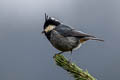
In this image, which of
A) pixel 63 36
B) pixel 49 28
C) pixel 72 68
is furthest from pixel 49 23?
pixel 72 68

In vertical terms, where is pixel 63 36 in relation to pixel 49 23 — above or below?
below

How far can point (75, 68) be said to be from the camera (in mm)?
6199

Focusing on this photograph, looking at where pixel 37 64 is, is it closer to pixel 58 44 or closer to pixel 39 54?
pixel 39 54

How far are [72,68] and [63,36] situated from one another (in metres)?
1.99

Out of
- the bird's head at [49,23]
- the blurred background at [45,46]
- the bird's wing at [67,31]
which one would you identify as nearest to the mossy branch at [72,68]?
the bird's head at [49,23]

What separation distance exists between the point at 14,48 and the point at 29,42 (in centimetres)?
493

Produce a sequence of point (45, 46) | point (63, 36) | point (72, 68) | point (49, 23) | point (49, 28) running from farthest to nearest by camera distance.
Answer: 1. point (45, 46)
2. point (63, 36)
3. point (49, 28)
4. point (49, 23)
5. point (72, 68)

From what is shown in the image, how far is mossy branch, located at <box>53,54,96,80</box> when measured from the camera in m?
5.86

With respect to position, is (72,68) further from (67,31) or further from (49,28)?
(67,31)

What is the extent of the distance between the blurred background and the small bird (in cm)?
3881

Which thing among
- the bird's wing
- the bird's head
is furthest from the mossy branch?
the bird's wing

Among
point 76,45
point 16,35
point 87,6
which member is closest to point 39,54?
point 16,35

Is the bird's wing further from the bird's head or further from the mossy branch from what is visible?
the mossy branch

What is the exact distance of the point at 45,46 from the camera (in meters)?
76.9
